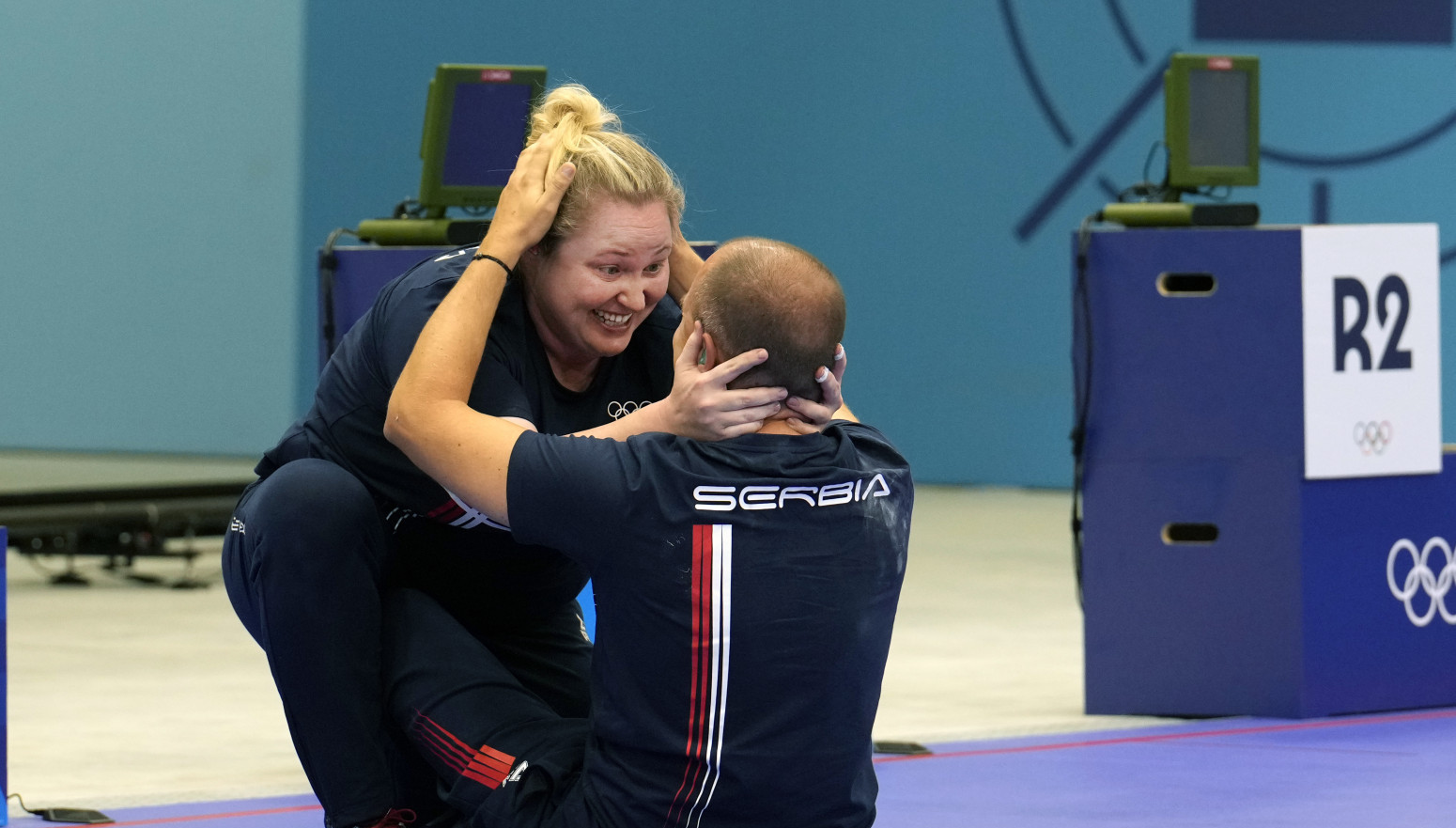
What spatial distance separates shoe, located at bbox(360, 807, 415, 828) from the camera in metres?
2.20

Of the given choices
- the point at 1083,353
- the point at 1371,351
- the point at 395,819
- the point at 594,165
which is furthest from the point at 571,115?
the point at 1371,351

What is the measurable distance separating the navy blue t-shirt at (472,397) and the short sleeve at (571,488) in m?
0.24

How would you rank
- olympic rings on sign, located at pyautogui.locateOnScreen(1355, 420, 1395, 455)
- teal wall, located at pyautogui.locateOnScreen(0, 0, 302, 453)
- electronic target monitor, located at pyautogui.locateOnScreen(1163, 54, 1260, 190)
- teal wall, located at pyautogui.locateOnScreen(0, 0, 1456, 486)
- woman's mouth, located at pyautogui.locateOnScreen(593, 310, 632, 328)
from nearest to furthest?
woman's mouth, located at pyautogui.locateOnScreen(593, 310, 632, 328), olympic rings on sign, located at pyautogui.locateOnScreen(1355, 420, 1395, 455), electronic target monitor, located at pyautogui.locateOnScreen(1163, 54, 1260, 190), teal wall, located at pyautogui.locateOnScreen(0, 0, 1456, 486), teal wall, located at pyautogui.locateOnScreen(0, 0, 302, 453)

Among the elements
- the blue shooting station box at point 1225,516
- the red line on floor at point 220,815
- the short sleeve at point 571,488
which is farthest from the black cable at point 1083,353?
the short sleeve at point 571,488

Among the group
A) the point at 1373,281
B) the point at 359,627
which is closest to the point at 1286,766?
the point at 1373,281

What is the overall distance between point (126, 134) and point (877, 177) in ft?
10.7

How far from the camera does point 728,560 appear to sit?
181 centimetres

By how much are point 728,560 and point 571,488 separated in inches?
5.9

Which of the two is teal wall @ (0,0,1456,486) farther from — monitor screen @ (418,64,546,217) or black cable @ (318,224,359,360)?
black cable @ (318,224,359,360)

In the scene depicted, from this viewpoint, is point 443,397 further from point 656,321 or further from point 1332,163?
point 1332,163

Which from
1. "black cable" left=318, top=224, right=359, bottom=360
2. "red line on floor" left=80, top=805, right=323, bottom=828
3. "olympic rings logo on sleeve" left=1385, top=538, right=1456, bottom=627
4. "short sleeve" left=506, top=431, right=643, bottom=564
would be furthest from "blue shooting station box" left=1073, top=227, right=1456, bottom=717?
"short sleeve" left=506, top=431, right=643, bottom=564

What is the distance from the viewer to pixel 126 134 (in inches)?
350

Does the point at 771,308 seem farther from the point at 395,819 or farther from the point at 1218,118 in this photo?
the point at 1218,118

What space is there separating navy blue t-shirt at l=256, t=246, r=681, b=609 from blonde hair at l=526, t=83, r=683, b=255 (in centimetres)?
13
